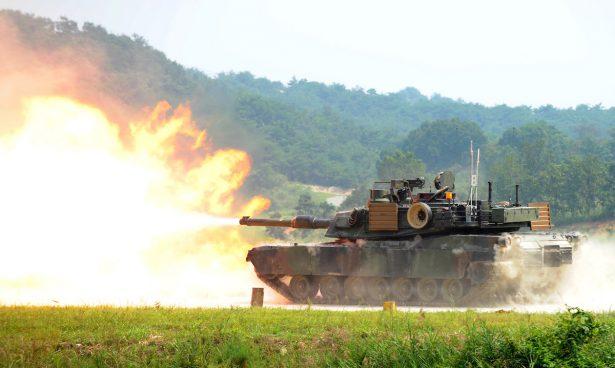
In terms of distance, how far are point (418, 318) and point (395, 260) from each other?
29.7 ft

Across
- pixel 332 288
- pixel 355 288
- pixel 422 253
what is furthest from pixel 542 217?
pixel 332 288

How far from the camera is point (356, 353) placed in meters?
18.8

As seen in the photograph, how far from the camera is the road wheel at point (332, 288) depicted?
3397 centimetres

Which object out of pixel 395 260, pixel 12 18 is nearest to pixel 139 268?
pixel 395 260

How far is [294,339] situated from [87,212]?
78.7ft

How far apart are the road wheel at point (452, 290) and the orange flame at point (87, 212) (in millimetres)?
8477

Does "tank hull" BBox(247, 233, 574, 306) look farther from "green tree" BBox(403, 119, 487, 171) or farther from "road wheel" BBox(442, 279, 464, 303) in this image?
"green tree" BBox(403, 119, 487, 171)

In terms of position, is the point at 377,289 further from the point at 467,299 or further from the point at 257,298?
the point at 257,298

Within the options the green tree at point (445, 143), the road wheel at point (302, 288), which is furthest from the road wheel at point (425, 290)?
the green tree at point (445, 143)

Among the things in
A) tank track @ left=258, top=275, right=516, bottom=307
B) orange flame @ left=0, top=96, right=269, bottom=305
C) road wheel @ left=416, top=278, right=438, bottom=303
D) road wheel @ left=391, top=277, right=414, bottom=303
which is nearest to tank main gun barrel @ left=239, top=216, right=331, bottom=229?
orange flame @ left=0, top=96, right=269, bottom=305

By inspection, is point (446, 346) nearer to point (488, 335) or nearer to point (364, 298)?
point (488, 335)

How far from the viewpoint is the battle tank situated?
31562 mm

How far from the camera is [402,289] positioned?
33.2 m

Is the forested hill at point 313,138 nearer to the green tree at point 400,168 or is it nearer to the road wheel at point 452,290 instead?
the green tree at point 400,168
